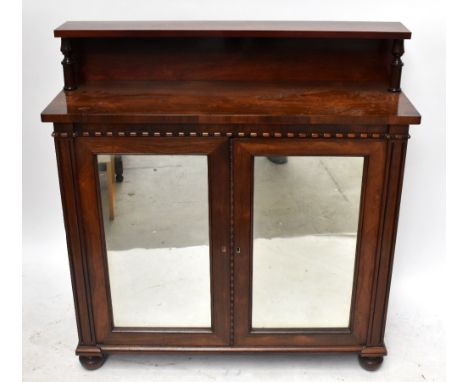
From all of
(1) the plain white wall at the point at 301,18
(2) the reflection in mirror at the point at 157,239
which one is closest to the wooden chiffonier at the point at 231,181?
(2) the reflection in mirror at the point at 157,239

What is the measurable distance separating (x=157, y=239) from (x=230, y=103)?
0.46m

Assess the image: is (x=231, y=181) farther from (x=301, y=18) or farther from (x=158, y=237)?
(x=301, y=18)

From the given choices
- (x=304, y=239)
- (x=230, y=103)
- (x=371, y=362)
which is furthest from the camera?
(x=371, y=362)

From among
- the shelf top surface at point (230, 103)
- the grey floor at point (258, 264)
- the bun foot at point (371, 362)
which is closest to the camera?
the shelf top surface at point (230, 103)

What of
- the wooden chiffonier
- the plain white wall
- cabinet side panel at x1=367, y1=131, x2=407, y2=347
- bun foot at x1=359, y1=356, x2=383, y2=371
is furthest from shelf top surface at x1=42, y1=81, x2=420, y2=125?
bun foot at x1=359, y1=356, x2=383, y2=371

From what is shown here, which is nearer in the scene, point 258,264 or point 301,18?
point 258,264

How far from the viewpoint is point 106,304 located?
2.08 metres

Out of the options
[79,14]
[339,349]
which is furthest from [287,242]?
[79,14]

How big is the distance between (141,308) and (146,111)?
65 centimetres

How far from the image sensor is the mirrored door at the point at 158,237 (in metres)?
1.88

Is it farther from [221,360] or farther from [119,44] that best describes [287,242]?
[119,44]

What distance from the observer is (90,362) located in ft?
7.11

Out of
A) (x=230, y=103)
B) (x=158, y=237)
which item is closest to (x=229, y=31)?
(x=230, y=103)

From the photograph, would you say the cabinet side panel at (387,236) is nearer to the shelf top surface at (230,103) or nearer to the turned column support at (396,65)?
the shelf top surface at (230,103)
